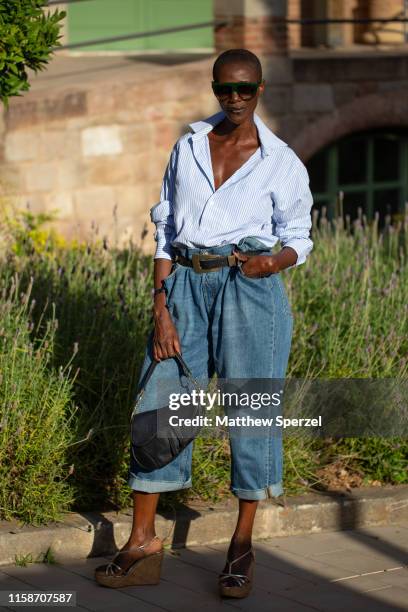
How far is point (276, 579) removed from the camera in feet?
18.0

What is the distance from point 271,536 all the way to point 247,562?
2.69ft

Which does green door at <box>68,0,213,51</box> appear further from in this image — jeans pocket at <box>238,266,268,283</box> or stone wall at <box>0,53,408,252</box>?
jeans pocket at <box>238,266,268,283</box>

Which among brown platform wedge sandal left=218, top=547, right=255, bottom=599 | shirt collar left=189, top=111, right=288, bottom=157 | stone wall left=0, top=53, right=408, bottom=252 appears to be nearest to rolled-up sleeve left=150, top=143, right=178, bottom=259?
shirt collar left=189, top=111, right=288, bottom=157

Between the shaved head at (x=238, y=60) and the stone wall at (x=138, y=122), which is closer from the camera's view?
the shaved head at (x=238, y=60)

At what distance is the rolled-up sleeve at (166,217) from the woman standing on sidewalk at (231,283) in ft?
0.16

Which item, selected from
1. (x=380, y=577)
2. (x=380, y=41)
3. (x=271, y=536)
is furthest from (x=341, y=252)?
(x=380, y=41)

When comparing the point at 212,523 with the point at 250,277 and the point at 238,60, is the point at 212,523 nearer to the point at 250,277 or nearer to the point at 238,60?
the point at 250,277

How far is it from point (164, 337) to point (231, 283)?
337mm

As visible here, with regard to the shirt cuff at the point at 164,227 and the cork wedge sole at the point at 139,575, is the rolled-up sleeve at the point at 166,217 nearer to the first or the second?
the shirt cuff at the point at 164,227

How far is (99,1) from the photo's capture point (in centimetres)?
1766

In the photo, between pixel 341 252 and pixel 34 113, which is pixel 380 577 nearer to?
pixel 341 252

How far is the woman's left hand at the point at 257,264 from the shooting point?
5.20m

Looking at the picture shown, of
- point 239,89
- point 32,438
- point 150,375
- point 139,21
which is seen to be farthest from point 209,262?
point 139,21

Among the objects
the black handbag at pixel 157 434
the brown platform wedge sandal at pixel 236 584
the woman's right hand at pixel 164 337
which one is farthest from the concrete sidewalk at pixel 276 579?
the woman's right hand at pixel 164 337
